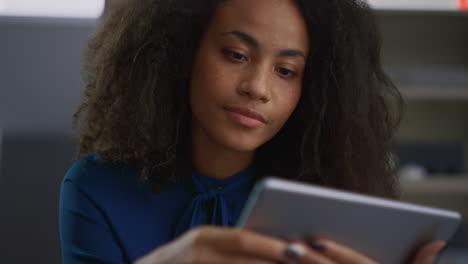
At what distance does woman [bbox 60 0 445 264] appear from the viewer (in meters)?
0.95

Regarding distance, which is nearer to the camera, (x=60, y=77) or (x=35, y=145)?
(x=35, y=145)

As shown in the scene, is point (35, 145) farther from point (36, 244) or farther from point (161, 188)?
point (161, 188)

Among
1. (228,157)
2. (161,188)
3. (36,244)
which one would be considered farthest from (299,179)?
(36,244)

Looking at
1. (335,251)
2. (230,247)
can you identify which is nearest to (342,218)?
(335,251)

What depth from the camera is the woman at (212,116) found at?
37.3 inches

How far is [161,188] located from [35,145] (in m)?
1.05

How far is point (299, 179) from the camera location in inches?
44.1

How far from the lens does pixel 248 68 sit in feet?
3.09

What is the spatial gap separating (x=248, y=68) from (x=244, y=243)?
0.41 m

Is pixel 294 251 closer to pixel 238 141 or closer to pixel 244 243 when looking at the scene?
pixel 244 243

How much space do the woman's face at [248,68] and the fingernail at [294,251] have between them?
0.35 m

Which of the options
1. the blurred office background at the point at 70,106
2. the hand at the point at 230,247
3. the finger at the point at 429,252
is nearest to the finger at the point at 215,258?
the hand at the point at 230,247

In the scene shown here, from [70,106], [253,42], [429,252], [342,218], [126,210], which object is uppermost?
[253,42]

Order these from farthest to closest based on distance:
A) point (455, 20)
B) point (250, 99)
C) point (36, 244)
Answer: point (455, 20)
point (36, 244)
point (250, 99)
